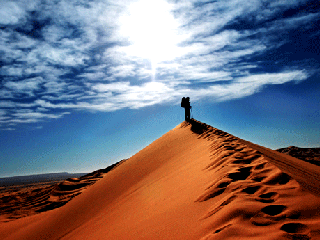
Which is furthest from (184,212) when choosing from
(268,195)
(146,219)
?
(268,195)

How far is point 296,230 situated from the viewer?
1.27m

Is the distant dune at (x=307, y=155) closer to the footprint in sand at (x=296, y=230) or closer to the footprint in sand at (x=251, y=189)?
the footprint in sand at (x=251, y=189)

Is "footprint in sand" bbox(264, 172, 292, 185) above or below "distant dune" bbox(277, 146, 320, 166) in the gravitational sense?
above

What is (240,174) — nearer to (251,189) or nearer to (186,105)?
(251,189)

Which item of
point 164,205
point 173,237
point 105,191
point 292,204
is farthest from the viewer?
point 105,191

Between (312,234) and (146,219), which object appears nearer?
(312,234)

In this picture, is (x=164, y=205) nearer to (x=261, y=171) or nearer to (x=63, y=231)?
(x=261, y=171)

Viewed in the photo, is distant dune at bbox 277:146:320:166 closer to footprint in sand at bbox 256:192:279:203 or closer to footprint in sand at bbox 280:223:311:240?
footprint in sand at bbox 256:192:279:203

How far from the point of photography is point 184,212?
2.03 meters

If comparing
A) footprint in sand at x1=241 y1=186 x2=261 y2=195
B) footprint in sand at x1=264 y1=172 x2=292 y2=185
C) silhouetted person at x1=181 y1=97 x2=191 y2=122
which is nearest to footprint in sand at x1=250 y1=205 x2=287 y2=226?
footprint in sand at x1=241 y1=186 x2=261 y2=195

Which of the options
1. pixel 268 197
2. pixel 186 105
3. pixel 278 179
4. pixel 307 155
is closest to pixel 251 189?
pixel 268 197

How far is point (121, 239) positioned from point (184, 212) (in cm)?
86

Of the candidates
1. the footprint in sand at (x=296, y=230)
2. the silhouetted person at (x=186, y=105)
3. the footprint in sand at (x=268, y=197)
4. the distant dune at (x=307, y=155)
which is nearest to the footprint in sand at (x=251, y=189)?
the footprint in sand at (x=268, y=197)

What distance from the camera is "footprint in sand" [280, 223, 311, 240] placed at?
1.17 m
